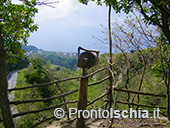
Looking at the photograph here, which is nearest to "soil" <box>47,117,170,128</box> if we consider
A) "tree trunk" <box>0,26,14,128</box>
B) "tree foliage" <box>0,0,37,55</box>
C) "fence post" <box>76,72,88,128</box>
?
"fence post" <box>76,72,88,128</box>

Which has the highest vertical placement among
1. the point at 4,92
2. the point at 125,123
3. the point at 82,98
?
the point at 4,92

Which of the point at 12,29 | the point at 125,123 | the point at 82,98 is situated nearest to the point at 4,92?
the point at 12,29

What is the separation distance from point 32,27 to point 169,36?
2.26 m

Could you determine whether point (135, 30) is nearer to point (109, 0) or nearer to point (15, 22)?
point (109, 0)

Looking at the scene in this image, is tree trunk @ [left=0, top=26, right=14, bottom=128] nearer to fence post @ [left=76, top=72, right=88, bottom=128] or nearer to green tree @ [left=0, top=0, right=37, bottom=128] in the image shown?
green tree @ [left=0, top=0, right=37, bottom=128]

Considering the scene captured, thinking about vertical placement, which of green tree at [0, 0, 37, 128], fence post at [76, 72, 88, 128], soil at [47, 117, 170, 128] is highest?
green tree at [0, 0, 37, 128]

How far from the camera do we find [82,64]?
2.26 m

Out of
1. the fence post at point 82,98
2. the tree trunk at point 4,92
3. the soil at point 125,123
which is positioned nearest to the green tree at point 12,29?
the tree trunk at point 4,92

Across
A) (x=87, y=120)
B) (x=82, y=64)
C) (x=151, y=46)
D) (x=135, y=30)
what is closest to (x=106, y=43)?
(x=135, y=30)

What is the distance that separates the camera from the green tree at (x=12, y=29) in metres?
1.97

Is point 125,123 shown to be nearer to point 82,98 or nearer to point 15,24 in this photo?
point 82,98

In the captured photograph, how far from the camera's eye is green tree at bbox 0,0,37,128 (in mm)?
1967

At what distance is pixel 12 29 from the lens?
227 cm

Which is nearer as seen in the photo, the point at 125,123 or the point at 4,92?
the point at 4,92
